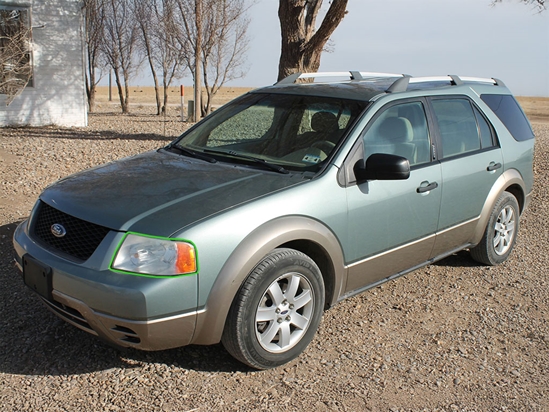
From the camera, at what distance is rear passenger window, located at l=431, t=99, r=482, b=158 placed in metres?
4.93

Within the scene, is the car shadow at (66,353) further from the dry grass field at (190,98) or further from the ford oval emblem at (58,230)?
the dry grass field at (190,98)

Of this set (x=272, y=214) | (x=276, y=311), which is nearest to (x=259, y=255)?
(x=272, y=214)

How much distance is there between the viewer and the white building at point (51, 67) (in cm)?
1480

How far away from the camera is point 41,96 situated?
15.4m

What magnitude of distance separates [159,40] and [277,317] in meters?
21.5

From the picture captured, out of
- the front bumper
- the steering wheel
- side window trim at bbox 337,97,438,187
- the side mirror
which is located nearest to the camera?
the front bumper

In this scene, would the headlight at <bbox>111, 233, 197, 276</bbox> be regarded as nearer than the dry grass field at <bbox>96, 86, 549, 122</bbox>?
Yes

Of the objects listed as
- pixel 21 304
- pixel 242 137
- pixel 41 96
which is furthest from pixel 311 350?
pixel 41 96

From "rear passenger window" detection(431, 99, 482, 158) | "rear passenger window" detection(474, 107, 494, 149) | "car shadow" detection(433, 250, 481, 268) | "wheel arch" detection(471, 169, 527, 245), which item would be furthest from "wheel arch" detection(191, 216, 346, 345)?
"car shadow" detection(433, 250, 481, 268)

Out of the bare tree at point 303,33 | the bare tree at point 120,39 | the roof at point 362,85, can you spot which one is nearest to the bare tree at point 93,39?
the bare tree at point 120,39

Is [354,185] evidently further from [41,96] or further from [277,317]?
[41,96]

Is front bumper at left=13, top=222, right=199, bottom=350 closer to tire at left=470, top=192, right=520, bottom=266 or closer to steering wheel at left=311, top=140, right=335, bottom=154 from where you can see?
steering wheel at left=311, top=140, right=335, bottom=154

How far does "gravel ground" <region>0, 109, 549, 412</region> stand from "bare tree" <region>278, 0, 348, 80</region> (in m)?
6.94

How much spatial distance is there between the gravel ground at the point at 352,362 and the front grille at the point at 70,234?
A: 2.49ft
